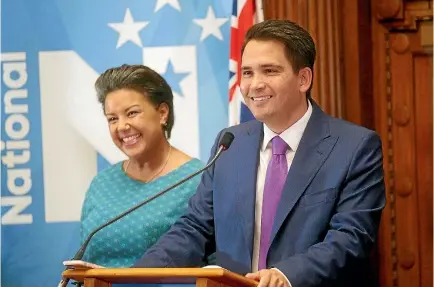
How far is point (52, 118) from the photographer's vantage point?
15.9 ft

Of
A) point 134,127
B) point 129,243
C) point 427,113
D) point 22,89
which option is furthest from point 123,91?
point 427,113

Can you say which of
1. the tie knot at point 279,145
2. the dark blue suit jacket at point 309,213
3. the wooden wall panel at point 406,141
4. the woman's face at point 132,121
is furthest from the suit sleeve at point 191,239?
the wooden wall panel at point 406,141

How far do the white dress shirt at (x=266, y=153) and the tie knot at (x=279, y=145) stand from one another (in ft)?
0.04

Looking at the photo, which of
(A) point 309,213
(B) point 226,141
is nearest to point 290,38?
(B) point 226,141

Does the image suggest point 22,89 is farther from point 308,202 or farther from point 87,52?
point 308,202

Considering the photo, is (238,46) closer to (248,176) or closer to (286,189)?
(248,176)

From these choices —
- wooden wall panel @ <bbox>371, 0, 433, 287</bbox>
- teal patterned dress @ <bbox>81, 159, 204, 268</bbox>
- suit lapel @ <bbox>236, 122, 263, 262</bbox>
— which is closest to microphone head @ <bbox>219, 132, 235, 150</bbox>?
suit lapel @ <bbox>236, 122, 263, 262</bbox>

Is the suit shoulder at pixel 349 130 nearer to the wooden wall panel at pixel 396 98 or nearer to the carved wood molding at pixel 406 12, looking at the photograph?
the wooden wall panel at pixel 396 98

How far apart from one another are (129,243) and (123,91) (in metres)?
0.63

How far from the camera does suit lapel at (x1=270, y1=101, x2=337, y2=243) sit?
3277 millimetres

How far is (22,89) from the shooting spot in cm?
487

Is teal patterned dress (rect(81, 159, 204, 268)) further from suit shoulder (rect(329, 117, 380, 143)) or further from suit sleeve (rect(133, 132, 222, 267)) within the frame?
suit shoulder (rect(329, 117, 380, 143))

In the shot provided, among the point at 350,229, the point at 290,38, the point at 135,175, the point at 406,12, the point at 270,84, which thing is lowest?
the point at 350,229

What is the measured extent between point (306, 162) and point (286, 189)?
0.12 m
